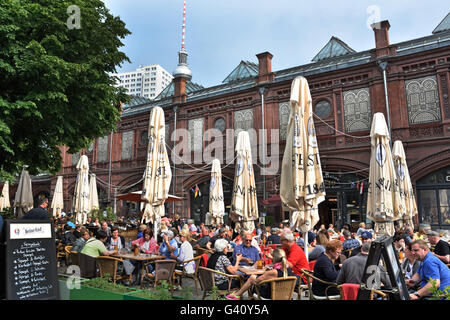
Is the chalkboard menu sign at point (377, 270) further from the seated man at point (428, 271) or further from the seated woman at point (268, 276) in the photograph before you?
the seated woman at point (268, 276)

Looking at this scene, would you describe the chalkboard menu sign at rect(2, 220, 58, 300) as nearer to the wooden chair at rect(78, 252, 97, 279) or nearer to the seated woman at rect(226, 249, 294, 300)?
the wooden chair at rect(78, 252, 97, 279)

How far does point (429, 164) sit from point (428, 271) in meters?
12.7

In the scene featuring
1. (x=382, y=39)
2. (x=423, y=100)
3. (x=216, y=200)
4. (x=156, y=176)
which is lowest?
(x=216, y=200)

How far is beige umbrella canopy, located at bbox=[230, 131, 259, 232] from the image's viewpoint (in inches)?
410

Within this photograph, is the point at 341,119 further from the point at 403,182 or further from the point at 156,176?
the point at 156,176

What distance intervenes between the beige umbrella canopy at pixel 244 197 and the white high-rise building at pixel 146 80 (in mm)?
118399

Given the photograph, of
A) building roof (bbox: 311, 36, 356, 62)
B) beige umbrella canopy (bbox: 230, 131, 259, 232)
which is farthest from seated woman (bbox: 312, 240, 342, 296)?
building roof (bbox: 311, 36, 356, 62)

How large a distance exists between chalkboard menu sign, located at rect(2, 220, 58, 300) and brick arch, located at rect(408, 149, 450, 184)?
1548 centimetres

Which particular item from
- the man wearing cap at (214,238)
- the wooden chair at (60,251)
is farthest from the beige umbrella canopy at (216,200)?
the wooden chair at (60,251)

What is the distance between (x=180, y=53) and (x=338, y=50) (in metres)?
12.8

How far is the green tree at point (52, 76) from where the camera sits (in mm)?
7641

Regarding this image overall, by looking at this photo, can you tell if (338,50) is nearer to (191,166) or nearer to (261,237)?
(191,166)

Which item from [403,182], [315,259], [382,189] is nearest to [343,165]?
[403,182]

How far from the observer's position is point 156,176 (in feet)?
31.4
